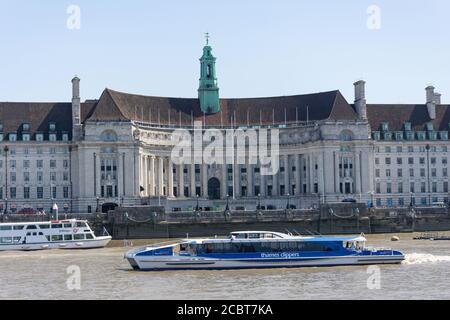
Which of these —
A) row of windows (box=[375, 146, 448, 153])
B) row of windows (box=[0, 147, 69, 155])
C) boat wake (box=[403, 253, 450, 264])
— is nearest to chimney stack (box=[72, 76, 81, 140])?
row of windows (box=[0, 147, 69, 155])

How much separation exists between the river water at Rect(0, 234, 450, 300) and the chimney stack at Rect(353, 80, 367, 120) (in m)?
69.6

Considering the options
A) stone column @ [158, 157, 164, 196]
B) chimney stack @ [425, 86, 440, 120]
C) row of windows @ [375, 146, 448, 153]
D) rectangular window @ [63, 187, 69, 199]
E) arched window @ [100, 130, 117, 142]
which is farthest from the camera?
chimney stack @ [425, 86, 440, 120]

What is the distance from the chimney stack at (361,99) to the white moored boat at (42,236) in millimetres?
64129

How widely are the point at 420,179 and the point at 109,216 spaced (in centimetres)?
5831

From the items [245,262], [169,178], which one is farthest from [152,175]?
[245,262]

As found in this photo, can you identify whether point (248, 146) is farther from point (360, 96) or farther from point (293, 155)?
point (360, 96)

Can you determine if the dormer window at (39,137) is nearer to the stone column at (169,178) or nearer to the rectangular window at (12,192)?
the rectangular window at (12,192)

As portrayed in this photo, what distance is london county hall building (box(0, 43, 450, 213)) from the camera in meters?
139

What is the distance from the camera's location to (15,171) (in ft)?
456

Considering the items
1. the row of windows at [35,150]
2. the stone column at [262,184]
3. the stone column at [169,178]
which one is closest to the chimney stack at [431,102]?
the stone column at [262,184]

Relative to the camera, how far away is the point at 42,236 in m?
93.4

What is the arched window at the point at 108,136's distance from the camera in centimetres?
13900

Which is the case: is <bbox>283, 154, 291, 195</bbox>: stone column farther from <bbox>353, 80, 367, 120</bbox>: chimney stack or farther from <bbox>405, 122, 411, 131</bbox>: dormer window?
<bbox>405, 122, 411, 131</bbox>: dormer window
